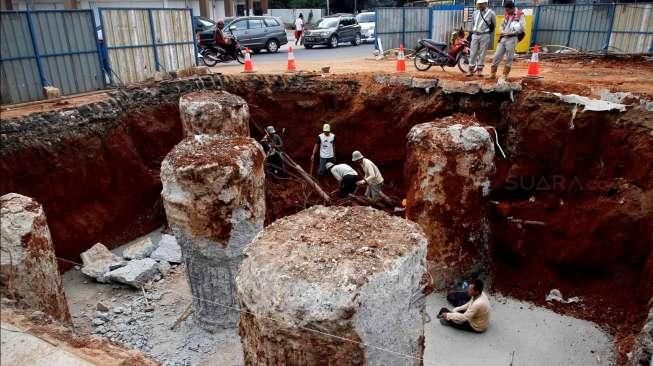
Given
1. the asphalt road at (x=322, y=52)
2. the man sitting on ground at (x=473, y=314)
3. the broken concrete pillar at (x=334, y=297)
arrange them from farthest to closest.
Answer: the asphalt road at (x=322, y=52) → the man sitting on ground at (x=473, y=314) → the broken concrete pillar at (x=334, y=297)

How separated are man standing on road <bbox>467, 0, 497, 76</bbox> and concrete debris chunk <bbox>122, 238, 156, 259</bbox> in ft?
22.8

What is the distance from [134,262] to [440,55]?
7.37m

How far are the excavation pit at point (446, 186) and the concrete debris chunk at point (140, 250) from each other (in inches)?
24.4

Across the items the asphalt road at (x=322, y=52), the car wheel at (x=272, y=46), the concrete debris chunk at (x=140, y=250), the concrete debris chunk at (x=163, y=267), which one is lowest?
the concrete debris chunk at (x=163, y=267)

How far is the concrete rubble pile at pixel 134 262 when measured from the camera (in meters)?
7.72

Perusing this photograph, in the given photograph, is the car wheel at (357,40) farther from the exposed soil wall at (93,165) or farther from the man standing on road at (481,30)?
the exposed soil wall at (93,165)

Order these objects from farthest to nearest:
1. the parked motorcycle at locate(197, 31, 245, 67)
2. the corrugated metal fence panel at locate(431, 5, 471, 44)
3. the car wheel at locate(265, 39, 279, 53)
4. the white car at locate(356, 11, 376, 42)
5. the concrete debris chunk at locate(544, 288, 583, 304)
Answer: the white car at locate(356, 11, 376, 42) → the car wheel at locate(265, 39, 279, 53) → the corrugated metal fence panel at locate(431, 5, 471, 44) → the parked motorcycle at locate(197, 31, 245, 67) → the concrete debris chunk at locate(544, 288, 583, 304)

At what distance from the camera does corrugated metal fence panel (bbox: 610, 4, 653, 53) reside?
37.3ft

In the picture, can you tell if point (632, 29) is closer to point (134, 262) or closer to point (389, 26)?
point (389, 26)

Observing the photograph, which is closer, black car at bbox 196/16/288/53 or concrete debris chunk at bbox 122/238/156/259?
concrete debris chunk at bbox 122/238/156/259

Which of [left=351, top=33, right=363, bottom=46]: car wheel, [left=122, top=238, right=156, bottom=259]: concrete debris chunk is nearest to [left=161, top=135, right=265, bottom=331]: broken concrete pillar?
[left=122, top=238, right=156, bottom=259]: concrete debris chunk

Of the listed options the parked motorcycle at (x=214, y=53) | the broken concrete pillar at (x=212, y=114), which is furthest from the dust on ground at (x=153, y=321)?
the parked motorcycle at (x=214, y=53)

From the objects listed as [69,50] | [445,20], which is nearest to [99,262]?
[69,50]

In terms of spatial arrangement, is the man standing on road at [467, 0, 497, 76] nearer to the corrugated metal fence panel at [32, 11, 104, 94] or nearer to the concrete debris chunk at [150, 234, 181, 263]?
the concrete debris chunk at [150, 234, 181, 263]
